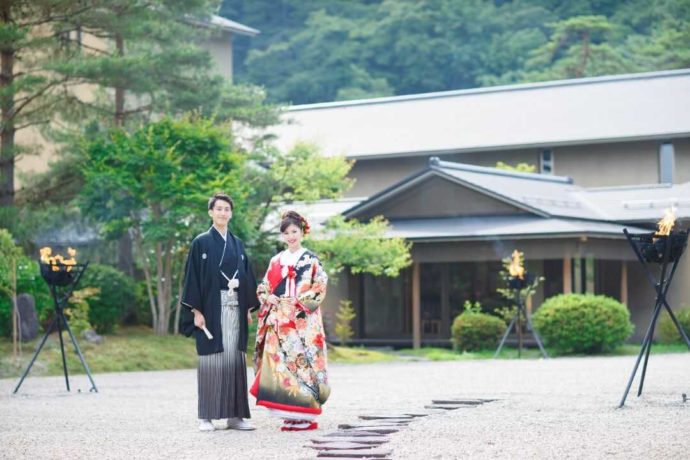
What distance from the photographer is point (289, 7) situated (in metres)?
58.4

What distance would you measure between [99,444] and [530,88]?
92.0 ft

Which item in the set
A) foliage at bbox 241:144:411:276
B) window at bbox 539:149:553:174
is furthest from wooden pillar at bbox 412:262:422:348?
window at bbox 539:149:553:174

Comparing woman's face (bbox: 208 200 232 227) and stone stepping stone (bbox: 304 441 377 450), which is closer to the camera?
stone stepping stone (bbox: 304 441 377 450)

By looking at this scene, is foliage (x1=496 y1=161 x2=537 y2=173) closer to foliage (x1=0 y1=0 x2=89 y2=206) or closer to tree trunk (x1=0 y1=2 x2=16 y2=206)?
foliage (x1=0 y1=0 x2=89 y2=206)

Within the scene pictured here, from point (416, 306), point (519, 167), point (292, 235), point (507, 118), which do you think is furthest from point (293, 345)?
point (507, 118)

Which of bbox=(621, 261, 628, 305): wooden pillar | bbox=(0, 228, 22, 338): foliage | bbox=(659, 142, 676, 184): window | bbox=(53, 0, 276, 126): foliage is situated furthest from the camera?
bbox=(659, 142, 676, 184): window

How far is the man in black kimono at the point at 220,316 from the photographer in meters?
9.80

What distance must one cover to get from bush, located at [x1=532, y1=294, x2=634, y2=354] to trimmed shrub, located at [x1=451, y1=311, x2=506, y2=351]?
5.00ft

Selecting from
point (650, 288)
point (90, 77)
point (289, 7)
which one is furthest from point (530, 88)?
point (289, 7)

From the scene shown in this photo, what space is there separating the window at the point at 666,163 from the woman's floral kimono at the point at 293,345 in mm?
22329

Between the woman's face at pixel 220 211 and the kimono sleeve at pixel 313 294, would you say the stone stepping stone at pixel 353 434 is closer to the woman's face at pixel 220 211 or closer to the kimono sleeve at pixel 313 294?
the kimono sleeve at pixel 313 294

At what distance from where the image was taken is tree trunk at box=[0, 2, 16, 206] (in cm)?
2205

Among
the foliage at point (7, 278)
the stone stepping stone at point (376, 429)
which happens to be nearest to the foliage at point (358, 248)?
the foliage at point (7, 278)

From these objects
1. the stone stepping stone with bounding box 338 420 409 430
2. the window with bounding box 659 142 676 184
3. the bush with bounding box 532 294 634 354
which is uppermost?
the window with bounding box 659 142 676 184
